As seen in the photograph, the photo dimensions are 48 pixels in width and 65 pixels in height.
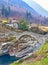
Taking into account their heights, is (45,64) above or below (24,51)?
above

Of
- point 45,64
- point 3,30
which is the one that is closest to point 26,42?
point 3,30

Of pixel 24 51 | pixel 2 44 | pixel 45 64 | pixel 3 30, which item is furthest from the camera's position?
pixel 3 30

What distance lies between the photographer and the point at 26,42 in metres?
96.6

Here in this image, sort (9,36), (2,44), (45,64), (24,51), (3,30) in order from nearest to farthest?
(45,64) → (24,51) → (2,44) → (9,36) → (3,30)

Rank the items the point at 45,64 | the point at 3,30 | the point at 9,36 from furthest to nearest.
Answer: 1. the point at 3,30
2. the point at 9,36
3. the point at 45,64

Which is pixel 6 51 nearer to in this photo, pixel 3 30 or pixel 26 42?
pixel 26 42

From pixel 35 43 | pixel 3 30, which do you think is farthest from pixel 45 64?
pixel 3 30

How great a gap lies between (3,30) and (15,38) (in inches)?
537

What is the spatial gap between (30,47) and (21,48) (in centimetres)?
305

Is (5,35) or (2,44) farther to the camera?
(5,35)

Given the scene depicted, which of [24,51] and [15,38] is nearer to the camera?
[24,51]

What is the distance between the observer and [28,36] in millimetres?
96500

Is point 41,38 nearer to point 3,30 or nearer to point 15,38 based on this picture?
point 15,38

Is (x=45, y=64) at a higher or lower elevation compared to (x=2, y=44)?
higher
